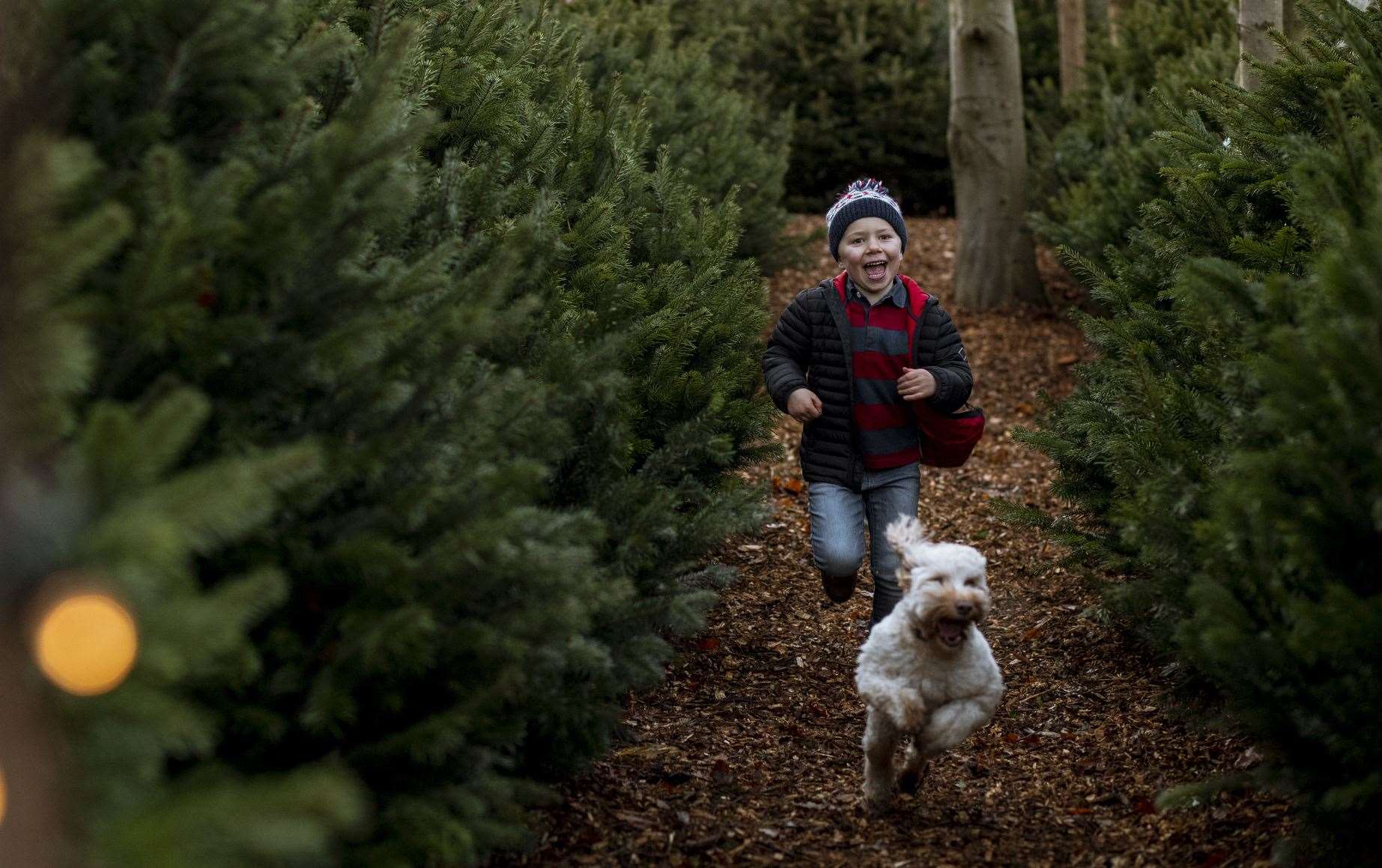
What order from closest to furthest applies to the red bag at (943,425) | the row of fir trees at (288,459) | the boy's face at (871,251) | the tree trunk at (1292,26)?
the row of fir trees at (288,459) → the boy's face at (871,251) → the red bag at (943,425) → the tree trunk at (1292,26)

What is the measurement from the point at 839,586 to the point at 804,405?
87 centimetres

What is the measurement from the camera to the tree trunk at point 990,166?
1105 cm

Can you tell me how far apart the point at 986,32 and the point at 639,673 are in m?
8.64

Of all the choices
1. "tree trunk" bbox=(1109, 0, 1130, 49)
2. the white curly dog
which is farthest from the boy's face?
"tree trunk" bbox=(1109, 0, 1130, 49)

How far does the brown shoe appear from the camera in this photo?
547cm

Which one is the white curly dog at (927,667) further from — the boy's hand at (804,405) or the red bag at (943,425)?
the red bag at (943,425)

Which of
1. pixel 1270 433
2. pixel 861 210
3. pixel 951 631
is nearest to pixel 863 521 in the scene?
pixel 861 210

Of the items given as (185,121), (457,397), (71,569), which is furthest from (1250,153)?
(71,569)

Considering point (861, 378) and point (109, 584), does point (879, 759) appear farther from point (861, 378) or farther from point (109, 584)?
point (109, 584)

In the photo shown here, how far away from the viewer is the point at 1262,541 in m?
3.22

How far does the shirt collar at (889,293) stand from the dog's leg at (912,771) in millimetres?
1902

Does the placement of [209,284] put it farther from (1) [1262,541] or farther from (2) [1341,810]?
(2) [1341,810]

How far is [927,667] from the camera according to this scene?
425cm

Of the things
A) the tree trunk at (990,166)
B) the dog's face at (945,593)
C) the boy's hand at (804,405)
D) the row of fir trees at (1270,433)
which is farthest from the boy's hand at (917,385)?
the tree trunk at (990,166)
